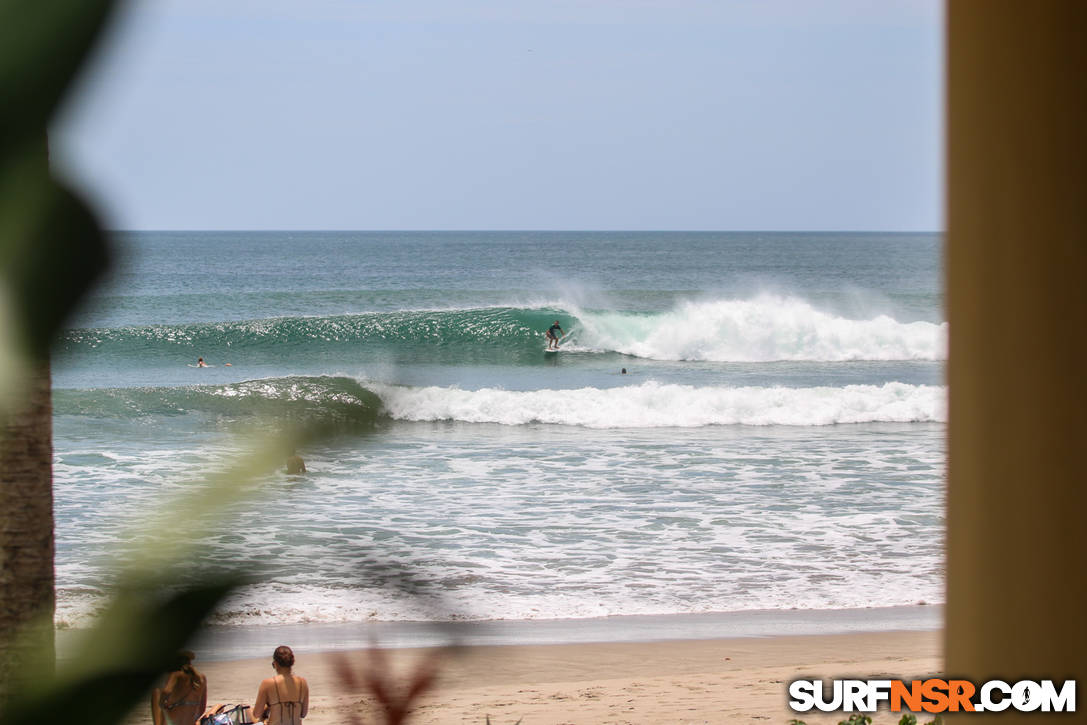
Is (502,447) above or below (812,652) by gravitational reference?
above

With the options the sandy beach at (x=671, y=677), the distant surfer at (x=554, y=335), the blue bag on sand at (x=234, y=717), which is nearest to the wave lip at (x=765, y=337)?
the distant surfer at (x=554, y=335)

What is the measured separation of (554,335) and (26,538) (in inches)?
1139

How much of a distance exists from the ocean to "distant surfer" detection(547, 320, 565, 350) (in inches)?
11.7

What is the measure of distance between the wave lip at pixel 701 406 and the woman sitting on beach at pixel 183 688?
17.3 metres

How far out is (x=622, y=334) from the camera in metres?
30.2

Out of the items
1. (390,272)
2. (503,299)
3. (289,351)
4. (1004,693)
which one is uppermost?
(390,272)

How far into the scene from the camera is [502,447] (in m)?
16.0

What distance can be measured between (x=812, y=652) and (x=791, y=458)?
7.35 metres

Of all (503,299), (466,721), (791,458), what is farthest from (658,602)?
(503,299)

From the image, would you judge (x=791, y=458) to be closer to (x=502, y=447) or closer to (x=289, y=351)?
(x=502, y=447)

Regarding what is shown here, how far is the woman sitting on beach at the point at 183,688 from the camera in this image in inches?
16.1

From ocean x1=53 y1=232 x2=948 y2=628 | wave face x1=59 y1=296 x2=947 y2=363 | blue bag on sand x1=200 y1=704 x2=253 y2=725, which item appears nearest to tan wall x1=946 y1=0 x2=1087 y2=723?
ocean x1=53 y1=232 x2=948 y2=628

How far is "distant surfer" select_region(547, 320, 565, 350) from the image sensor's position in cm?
2877

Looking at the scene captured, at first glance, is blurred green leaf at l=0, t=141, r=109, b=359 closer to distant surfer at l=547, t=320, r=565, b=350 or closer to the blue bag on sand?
the blue bag on sand
